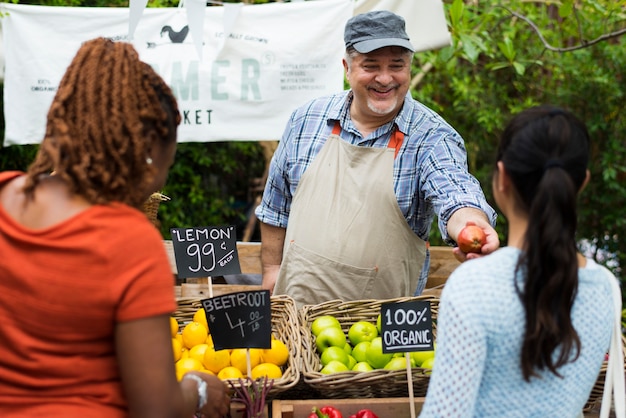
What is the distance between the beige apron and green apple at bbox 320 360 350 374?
667 millimetres

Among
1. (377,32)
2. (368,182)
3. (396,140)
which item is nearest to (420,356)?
(368,182)

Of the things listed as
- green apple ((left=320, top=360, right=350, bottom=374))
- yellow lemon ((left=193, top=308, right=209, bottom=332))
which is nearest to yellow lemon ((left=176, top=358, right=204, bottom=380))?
yellow lemon ((left=193, top=308, right=209, bottom=332))

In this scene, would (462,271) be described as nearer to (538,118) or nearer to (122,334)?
(538,118)

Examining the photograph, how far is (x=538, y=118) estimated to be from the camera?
Result: 5.25 feet

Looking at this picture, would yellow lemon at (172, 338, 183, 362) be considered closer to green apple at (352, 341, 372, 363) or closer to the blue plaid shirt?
green apple at (352, 341, 372, 363)

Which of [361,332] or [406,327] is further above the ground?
[406,327]

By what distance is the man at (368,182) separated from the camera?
3.10 metres

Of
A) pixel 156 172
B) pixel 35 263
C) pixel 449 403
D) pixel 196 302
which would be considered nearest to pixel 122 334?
pixel 35 263

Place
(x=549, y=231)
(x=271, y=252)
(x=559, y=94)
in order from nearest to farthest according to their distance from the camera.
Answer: (x=549, y=231)
(x=271, y=252)
(x=559, y=94)

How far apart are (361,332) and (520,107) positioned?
3.80 metres

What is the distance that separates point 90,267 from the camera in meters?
1.40

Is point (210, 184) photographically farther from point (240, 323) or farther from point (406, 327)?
point (406, 327)

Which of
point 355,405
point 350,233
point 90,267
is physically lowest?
point 355,405

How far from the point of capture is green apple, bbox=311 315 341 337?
2771 millimetres
